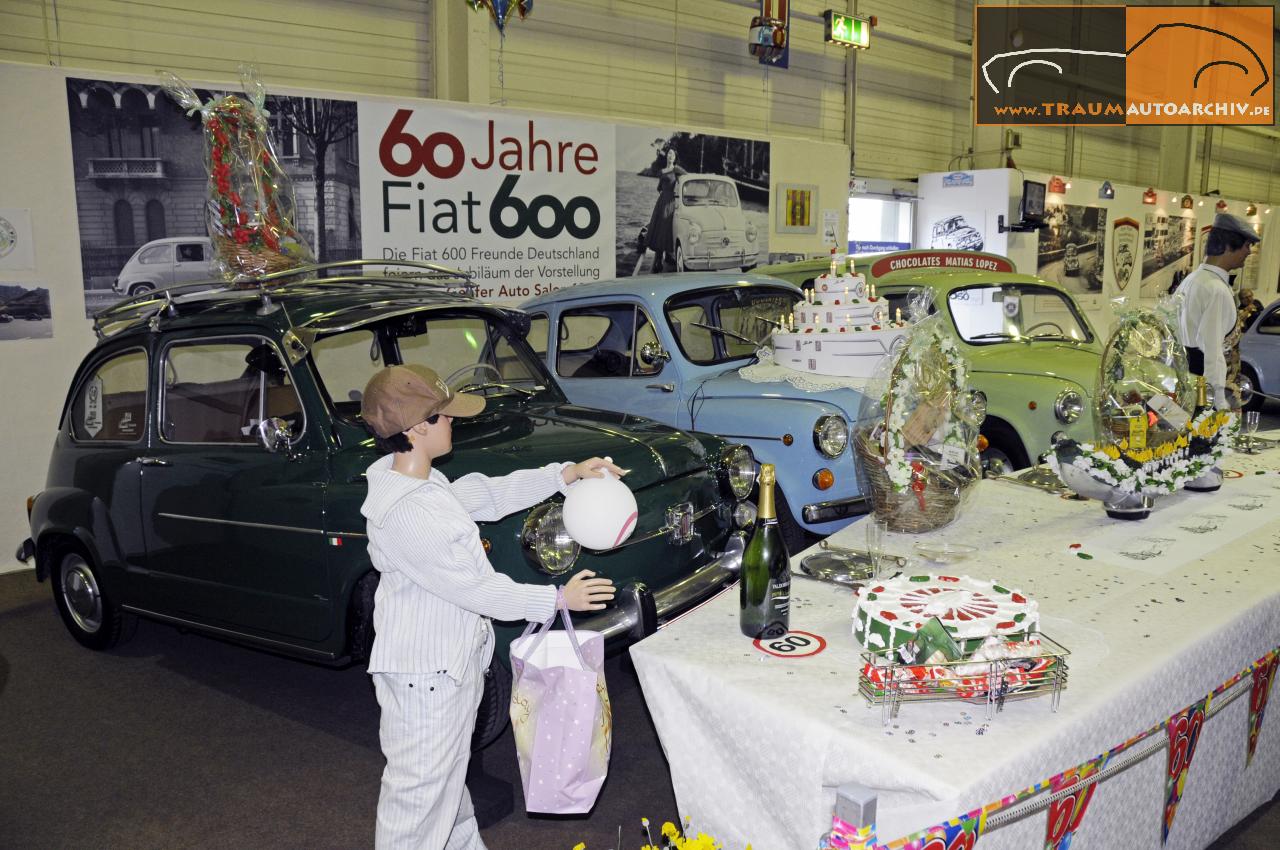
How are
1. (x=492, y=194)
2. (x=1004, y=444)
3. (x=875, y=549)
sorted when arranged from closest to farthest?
(x=875, y=549) < (x=1004, y=444) < (x=492, y=194)

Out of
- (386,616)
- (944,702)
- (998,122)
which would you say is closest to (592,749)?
(386,616)

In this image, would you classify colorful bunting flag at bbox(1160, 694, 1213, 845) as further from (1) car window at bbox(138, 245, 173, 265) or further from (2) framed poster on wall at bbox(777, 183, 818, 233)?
(2) framed poster on wall at bbox(777, 183, 818, 233)

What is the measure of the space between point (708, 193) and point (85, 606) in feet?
23.2

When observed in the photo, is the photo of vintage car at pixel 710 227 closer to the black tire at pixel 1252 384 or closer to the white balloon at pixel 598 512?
the black tire at pixel 1252 384

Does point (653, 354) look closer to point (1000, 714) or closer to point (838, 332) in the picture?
A: point (838, 332)

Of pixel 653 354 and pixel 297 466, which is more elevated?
pixel 653 354

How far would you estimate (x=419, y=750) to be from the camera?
8.00ft

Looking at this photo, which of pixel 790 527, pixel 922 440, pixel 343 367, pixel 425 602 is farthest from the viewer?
pixel 790 527

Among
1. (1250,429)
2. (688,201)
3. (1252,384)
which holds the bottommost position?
(1252,384)

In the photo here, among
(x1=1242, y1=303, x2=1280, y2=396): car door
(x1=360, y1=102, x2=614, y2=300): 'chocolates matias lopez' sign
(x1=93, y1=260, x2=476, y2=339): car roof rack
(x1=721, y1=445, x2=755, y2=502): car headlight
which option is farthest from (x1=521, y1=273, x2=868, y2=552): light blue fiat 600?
(x1=1242, y1=303, x2=1280, y2=396): car door

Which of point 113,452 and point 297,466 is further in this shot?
point 113,452

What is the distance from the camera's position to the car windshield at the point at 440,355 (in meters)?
4.09

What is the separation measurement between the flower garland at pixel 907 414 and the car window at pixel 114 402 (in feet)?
11.0

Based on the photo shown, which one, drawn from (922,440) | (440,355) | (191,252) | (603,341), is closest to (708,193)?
(603,341)
